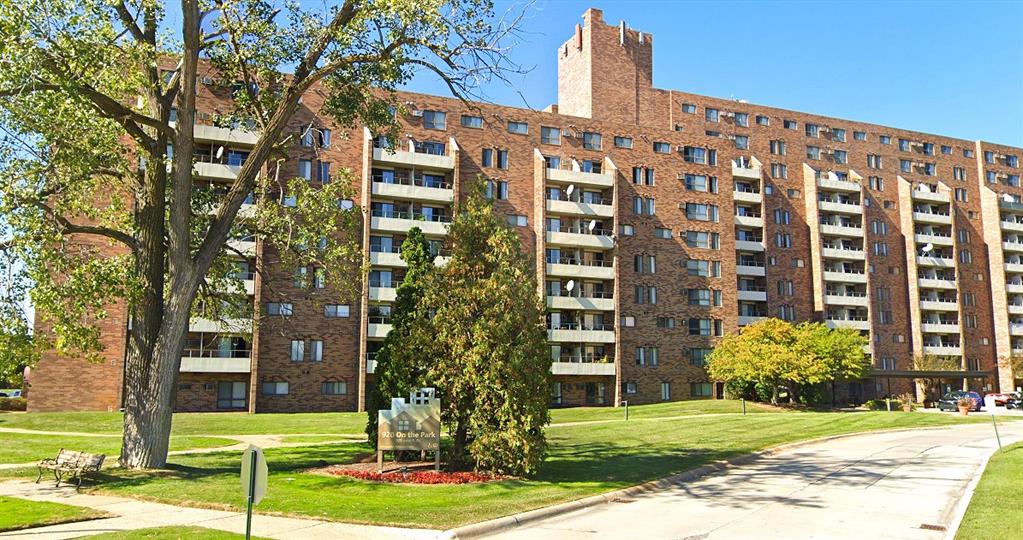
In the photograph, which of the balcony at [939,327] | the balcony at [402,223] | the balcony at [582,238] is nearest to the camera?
the balcony at [402,223]

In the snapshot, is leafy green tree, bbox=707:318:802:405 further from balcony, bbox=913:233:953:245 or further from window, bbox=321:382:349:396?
balcony, bbox=913:233:953:245

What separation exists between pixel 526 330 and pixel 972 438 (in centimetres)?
2260

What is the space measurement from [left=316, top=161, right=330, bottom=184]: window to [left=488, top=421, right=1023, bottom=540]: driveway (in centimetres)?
3532

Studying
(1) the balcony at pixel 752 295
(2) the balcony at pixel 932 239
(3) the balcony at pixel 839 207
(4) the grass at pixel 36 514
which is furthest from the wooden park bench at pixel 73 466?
(2) the balcony at pixel 932 239

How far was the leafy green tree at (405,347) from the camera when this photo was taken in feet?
61.3

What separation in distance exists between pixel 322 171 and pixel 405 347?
34.0 metres

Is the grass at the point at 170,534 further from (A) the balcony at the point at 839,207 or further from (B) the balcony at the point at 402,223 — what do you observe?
(A) the balcony at the point at 839,207

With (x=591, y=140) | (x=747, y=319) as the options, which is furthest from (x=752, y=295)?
(x=591, y=140)

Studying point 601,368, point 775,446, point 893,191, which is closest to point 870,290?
point 893,191

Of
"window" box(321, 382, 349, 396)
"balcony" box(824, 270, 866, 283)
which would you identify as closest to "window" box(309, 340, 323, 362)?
"window" box(321, 382, 349, 396)

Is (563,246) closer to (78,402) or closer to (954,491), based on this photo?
(78,402)

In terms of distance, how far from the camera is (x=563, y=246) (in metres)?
57.4

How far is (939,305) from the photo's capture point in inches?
3100

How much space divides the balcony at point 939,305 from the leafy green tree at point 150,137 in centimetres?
7229
